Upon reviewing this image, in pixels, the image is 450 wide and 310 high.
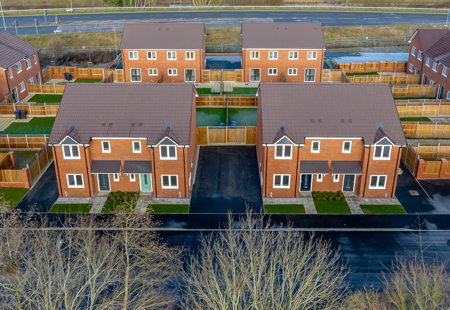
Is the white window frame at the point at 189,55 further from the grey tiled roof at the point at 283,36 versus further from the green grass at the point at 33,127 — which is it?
the green grass at the point at 33,127

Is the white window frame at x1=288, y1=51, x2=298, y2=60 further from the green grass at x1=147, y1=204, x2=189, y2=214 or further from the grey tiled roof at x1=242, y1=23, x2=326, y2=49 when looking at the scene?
the green grass at x1=147, y1=204, x2=189, y2=214

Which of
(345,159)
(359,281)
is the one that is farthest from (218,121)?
(359,281)

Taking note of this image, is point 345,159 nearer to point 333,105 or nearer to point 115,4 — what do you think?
point 333,105

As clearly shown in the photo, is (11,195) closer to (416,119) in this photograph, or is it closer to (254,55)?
(254,55)

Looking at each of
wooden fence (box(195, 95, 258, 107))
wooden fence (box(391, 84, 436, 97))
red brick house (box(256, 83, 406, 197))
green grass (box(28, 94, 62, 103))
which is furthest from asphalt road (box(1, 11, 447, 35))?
red brick house (box(256, 83, 406, 197))

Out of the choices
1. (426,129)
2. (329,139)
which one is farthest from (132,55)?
(426,129)

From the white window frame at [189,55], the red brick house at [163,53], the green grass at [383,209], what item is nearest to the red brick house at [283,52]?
the red brick house at [163,53]
